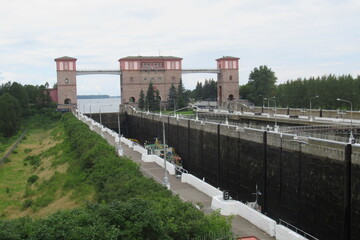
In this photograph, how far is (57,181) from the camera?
1396 inches

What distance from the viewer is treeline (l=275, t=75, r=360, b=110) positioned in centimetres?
6719

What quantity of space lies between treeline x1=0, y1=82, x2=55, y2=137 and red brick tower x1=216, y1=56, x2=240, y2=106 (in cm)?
3940

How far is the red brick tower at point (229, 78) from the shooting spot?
93.8m

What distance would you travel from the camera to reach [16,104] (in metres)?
82.9

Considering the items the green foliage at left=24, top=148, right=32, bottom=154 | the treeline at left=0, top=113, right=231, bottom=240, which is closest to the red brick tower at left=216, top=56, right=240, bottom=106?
the green foliage at left=24, top=148, right=32, bottom=154

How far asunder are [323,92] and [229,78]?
87.8 feet

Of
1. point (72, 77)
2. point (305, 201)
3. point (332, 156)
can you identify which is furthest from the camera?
point (72, 77)

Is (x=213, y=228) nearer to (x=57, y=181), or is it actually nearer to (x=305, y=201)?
(x=305, y=201)

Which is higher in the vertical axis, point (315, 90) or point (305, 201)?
point (315, 90)

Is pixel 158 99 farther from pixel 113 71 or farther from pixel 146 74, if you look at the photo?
pixel 113 71

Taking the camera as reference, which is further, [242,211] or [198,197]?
[198,197]

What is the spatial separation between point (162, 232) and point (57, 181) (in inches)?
995

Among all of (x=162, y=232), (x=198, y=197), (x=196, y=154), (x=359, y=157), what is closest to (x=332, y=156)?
(x=359, y=157)

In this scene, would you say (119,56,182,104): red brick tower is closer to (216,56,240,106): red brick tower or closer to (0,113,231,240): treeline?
(216,56,240,106): red brick tower
